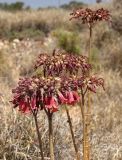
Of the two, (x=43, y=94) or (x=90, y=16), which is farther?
(x=90, y=16)

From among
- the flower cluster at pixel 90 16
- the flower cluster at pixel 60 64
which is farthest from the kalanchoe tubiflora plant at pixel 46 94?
the flower cluster at pixel 90 16

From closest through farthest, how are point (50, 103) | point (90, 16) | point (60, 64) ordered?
1. point (50, 103)
2. point (60, 64)
3. point (90, 16)

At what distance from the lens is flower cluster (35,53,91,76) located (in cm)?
343

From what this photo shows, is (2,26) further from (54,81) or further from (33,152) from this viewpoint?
(54,81)

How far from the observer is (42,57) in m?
3.54

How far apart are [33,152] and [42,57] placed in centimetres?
173

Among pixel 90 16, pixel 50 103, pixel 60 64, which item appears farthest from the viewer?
pixel 90 16

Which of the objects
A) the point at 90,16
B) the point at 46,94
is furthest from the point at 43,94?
the point at 90,16

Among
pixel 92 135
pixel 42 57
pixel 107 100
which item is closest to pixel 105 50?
pixel 107 100

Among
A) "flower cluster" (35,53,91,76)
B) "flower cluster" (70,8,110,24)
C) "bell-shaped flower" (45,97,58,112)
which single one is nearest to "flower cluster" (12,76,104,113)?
"bell-shaped flower" (45,97,58,112)

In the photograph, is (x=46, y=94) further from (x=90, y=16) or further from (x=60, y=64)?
(x=90, y=16)

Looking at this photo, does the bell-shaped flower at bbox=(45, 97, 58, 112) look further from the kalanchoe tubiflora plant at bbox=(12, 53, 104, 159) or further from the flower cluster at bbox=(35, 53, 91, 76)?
the flower cluster at bbox=(35, 53, 91, 76)

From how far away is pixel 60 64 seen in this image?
343 centimetres

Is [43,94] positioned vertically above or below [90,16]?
below
